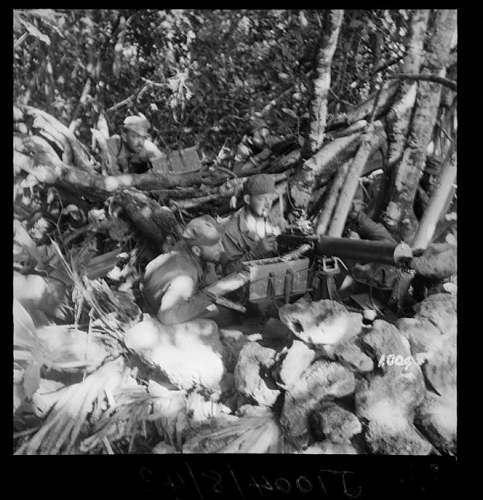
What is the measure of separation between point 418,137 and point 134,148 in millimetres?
1094

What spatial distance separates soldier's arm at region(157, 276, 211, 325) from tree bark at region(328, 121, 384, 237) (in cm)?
57

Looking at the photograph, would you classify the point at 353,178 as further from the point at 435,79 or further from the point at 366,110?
the point at 435,79

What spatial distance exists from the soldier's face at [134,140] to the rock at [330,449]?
132 centimetres

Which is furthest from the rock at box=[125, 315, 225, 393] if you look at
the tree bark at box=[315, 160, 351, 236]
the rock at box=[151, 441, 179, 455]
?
the tree bark at box=[315, 160, 351, 236]

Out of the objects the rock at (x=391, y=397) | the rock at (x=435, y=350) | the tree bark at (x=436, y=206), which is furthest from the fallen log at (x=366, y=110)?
the rock at (x=391, y=397)

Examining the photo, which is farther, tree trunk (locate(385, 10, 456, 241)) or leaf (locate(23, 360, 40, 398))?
leaf (locate(23, 360, 40, 398))

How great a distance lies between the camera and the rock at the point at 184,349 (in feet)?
8.23

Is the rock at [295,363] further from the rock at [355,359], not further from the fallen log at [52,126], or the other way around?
the fallen log at [52,126]

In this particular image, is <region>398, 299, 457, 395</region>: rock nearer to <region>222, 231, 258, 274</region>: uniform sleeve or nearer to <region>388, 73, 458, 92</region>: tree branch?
<region>222, 231, 258, 274</region>: uniform sleeve

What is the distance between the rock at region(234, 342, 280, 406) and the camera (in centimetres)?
247
